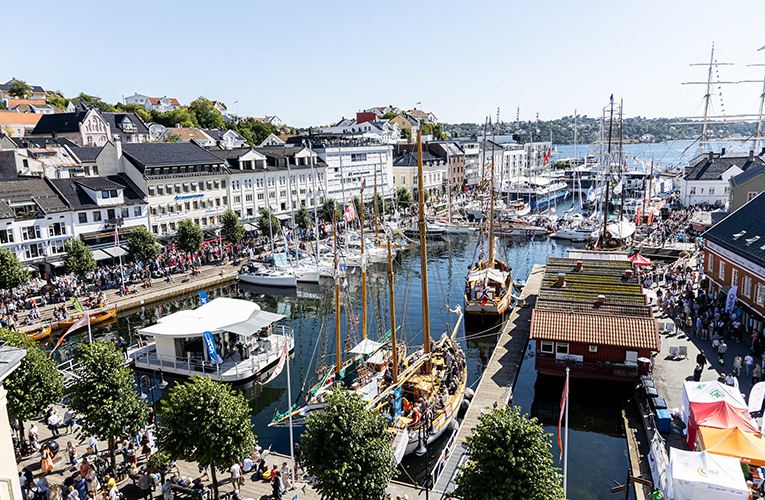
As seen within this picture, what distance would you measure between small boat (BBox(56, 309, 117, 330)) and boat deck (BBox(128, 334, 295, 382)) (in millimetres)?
10797

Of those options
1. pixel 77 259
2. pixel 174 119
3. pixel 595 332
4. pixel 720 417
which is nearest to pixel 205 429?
pixel 720 417

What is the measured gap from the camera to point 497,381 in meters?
34.7

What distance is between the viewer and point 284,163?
90812 mm

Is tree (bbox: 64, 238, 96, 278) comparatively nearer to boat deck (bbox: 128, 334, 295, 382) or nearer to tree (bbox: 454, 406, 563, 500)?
boat deck (bbox: 128, 334, 295, 382)

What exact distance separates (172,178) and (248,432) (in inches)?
2261

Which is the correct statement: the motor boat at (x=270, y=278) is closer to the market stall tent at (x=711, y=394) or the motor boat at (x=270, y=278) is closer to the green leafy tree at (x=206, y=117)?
the market stall tent at (x=711, y=394)

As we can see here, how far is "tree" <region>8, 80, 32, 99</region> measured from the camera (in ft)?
534

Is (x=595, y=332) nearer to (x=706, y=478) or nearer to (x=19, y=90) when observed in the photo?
(x=706, y=478)

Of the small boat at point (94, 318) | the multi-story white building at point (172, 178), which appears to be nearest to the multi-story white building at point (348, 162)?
the multi-story white building at point (172, 178)

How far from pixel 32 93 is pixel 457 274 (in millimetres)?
156508

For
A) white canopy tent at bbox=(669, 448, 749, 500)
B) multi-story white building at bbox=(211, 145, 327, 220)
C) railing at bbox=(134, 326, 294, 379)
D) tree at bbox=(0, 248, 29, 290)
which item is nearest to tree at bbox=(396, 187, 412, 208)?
multi-story white building at bbox=(211, 145, 327, 220)

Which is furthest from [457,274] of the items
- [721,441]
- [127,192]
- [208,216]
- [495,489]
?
[495,489]

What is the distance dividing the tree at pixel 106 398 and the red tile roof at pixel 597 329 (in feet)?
76.2

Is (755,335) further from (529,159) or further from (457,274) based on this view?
(529,159)
